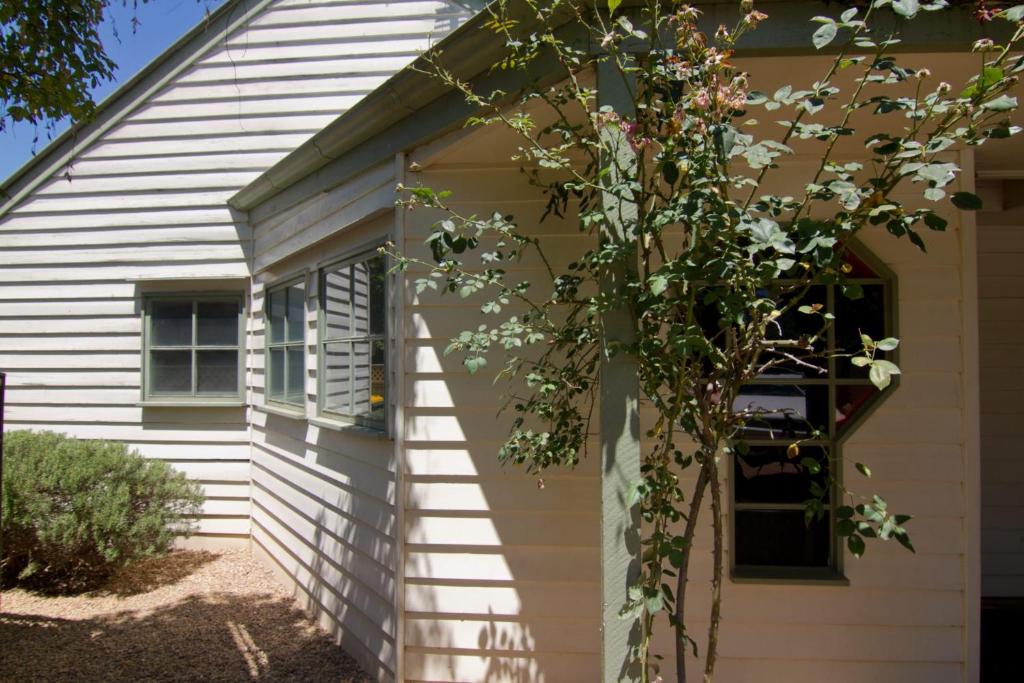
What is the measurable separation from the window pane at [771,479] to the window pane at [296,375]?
11.1ft

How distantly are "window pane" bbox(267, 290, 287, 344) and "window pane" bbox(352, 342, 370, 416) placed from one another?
1.80 metres

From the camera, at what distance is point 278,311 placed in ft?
20.4

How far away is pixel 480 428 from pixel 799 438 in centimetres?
168

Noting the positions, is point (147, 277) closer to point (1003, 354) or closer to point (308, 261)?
point (308, 261)

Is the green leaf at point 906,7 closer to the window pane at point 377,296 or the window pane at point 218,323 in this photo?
the window pane at point 377,296

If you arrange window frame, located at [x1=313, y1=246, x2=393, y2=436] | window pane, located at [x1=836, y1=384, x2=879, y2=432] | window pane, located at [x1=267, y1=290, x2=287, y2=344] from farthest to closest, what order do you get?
window pane, located at [x1=267, y1=290, x2=287, y2=344] → window frame, located at [x1=313, y1=246, x2=393, y2=436] → window pane, located at [x1=836, y1=384, x2=879, y2=432]

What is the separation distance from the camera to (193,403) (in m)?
6.83

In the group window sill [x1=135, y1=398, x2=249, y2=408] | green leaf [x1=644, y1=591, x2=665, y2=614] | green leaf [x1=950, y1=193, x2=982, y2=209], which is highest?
green leaf [x1=950, y1=193, x2=982, y2=209]

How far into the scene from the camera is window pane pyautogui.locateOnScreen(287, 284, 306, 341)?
563cm

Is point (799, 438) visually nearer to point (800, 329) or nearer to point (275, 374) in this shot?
point (800, 329)

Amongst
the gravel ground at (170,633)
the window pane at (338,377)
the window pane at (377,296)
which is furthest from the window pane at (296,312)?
the gravel ground at (170,633)

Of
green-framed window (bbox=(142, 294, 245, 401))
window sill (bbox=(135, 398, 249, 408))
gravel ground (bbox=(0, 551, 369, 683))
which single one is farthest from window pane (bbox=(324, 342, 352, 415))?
green-framed window (bbox=(142, 294, 245, 401))

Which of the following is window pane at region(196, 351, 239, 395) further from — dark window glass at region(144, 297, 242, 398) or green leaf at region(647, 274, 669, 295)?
green leaf at region(647, 274, 669, 295)

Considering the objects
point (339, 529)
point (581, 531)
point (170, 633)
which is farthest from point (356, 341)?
point (170, 633)
